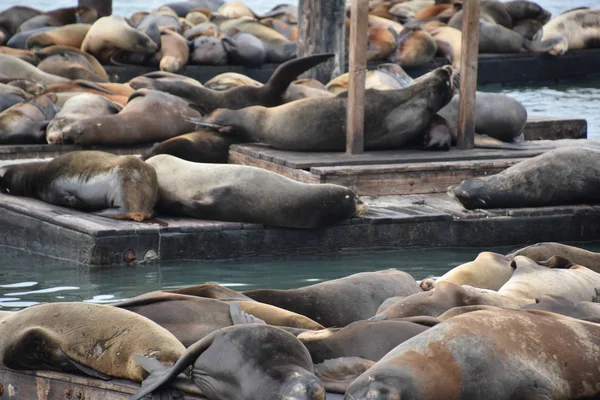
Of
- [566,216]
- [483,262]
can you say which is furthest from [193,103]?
[483,262]

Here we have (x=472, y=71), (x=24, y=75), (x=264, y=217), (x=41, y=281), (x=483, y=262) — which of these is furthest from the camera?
(x=24, y=75)

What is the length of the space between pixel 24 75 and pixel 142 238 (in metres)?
5.76

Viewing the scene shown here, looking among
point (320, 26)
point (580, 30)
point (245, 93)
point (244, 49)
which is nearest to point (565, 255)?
point (245, 93)

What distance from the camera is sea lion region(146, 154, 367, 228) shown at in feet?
25.2

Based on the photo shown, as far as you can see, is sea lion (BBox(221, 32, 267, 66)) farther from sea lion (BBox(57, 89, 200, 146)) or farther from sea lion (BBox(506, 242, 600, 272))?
sea lion (BBox(506, 242, 600, 272))

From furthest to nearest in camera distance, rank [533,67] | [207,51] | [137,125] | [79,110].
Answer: [533,67] < [207,51] < [79,110] < [137,125]

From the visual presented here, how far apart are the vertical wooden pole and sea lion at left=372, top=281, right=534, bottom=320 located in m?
4.17

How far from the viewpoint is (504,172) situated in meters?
8.47

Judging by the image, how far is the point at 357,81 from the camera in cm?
910

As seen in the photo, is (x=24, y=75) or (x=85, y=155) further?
(x=24, y=75)

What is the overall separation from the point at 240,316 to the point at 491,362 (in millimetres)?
1085

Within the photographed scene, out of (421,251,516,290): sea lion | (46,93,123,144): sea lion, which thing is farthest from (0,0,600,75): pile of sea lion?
(421,251,516,290): sea lion

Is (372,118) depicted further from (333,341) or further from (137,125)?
(333,341)

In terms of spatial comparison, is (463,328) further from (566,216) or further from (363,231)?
(566,216)
